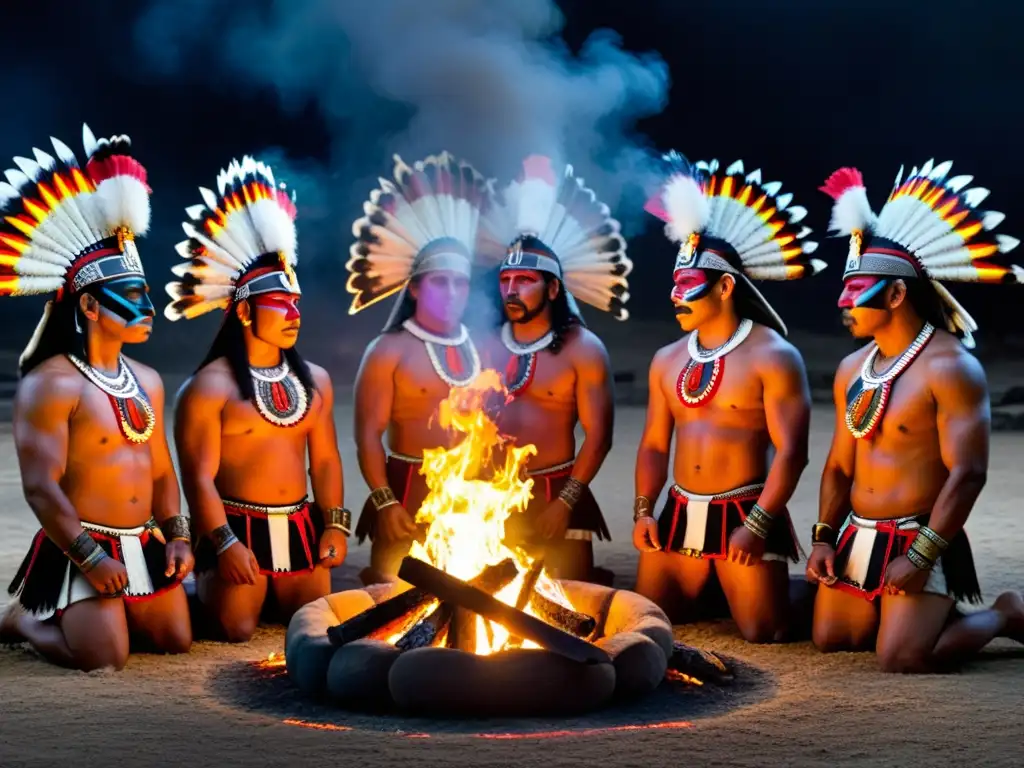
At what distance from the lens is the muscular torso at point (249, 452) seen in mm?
5102

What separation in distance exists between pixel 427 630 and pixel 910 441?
6.18 ft

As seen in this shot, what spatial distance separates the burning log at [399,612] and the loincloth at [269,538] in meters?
1.03

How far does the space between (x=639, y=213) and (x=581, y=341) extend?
76 cm

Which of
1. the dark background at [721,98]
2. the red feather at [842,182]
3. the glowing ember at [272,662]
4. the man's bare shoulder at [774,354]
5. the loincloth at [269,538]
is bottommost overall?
the glowing ember at [272,662]

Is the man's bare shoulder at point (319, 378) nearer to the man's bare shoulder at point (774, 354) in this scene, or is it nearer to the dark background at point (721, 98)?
the man's bare shoulder at point (774, 354)

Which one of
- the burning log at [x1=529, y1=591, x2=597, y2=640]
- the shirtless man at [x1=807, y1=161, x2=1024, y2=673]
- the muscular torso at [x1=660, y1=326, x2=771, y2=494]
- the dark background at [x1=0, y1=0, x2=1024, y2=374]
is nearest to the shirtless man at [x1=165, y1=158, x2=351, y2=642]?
the burning log at [x1=529, y1=591, x2=597, y2=640]

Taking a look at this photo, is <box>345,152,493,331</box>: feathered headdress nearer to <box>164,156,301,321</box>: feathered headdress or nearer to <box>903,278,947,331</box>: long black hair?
<box>164,156,301,321</box>: feathered headdress

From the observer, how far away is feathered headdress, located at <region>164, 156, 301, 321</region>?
5.13m

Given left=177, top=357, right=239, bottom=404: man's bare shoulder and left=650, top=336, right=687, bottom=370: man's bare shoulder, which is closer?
left=177, top=357, right=239, bottom=404: man's bare shoulder

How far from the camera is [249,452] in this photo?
5129mm

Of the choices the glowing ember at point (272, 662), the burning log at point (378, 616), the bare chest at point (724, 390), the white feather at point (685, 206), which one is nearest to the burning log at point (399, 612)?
the burning log at point (378, 616)

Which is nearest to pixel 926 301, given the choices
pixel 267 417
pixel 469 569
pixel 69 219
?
pixel 469 569

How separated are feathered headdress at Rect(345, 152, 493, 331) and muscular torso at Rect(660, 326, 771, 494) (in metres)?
1.34

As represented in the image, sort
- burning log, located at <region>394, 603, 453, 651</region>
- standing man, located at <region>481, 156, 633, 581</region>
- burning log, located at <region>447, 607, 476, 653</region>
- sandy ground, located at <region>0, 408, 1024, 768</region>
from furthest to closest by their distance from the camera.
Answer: standing man, located at <region>481, 156, 633, 581</region>, burning log, located at <region>447, 607, 476, 653</region>, burning log, located at <region>394, 603, 453, 651</region>, sandy ground, located at <region>0, 408, 1024, 768</region>
